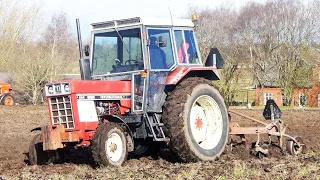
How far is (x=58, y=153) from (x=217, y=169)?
290cm

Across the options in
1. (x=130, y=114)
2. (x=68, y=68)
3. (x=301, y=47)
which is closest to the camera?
(x=130, y=114)

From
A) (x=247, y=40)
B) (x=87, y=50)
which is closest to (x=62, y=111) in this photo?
(x=87, y=50)

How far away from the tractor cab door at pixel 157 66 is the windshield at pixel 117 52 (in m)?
0.19

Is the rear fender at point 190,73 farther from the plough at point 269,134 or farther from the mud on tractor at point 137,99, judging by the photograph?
the plough at point 269,134

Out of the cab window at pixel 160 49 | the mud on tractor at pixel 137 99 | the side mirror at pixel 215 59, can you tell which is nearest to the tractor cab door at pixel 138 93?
the mud on tractor at pixel 137 99

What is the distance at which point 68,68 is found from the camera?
1517 inches

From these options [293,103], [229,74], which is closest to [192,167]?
[229,74]

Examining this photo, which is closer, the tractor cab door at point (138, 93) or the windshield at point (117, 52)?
the tractor cab door at point (138, 93)

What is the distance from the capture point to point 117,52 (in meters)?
9.44

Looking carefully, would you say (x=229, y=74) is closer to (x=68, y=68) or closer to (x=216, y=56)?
(x=68, y=68)

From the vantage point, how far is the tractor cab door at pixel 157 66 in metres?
9.03

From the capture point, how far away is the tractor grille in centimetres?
857

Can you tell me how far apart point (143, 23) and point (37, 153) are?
2.59 meters

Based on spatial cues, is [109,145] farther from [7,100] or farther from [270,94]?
[270,94]
